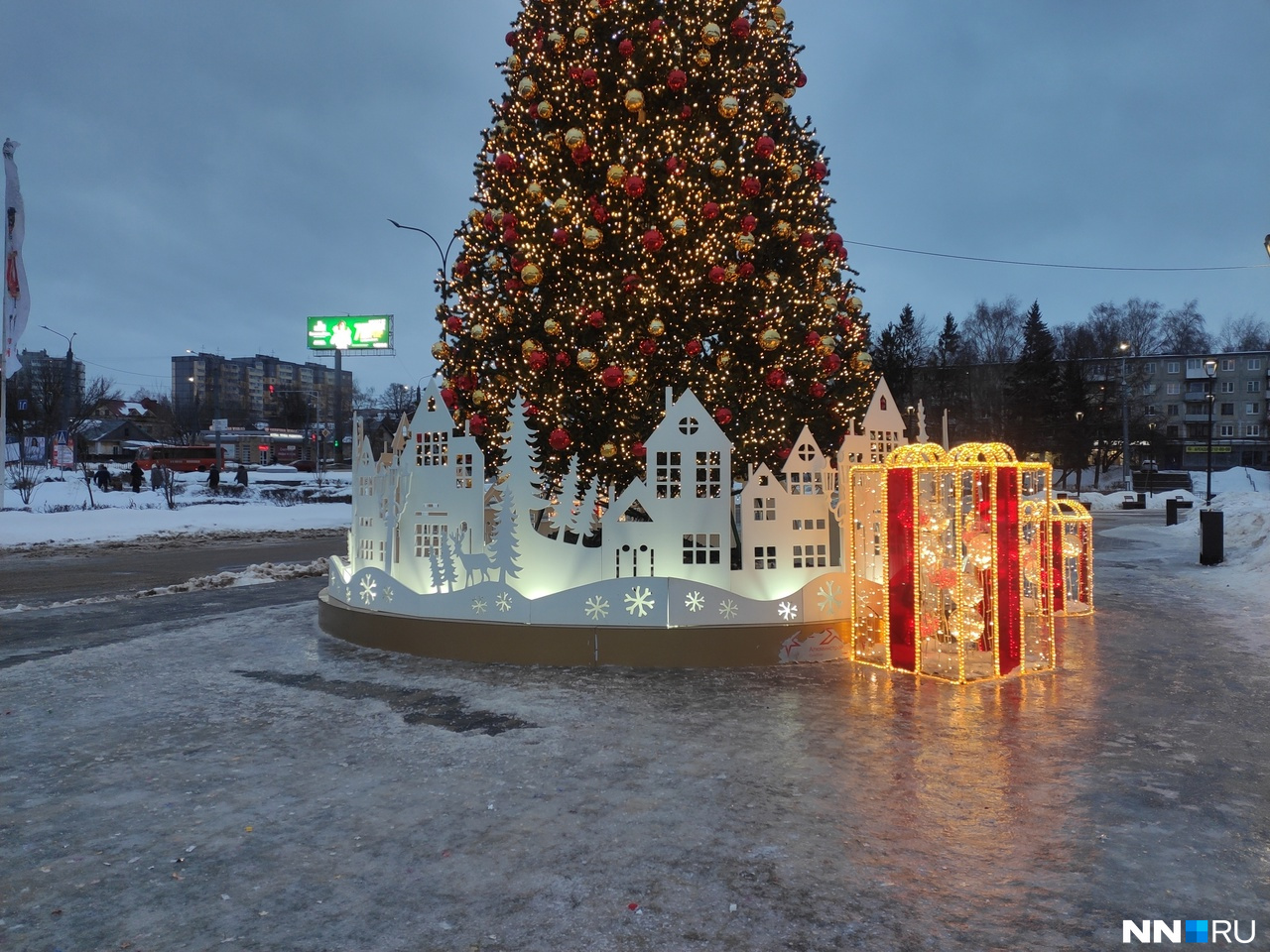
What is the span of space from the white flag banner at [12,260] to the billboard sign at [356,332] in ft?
70.6

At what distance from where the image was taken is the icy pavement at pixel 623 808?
128 inches

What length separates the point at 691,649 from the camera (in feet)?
24.9

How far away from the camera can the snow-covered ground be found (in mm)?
15020

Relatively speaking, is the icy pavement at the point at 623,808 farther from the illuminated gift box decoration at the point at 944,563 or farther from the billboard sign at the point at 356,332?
the billboard sign at the point at 356,332

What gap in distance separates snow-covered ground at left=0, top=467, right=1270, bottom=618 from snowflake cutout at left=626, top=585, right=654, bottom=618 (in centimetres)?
812

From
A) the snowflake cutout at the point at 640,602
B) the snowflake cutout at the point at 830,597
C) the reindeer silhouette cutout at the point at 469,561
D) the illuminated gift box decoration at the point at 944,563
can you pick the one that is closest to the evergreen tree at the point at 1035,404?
the illuminated gift box decoration at the point at 944,563

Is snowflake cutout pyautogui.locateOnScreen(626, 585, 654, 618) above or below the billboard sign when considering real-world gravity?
below

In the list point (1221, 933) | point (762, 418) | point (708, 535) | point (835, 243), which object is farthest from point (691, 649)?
point (835, 243)

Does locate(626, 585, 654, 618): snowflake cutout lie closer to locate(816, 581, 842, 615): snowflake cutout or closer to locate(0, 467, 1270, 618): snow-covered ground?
locate(816, 581, 842, 615): snowflake cutout

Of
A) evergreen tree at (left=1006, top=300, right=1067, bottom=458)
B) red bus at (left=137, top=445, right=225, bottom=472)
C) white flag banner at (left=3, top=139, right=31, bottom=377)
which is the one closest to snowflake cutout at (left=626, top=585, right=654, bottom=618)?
white flag banner at (left=3, top=139, right=31, bottom=377)

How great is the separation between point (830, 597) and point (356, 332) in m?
44.3

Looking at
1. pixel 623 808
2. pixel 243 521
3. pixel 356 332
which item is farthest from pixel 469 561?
pixel 356 332

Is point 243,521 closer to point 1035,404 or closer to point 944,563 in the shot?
point 944,563

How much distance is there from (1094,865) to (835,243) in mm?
8309
